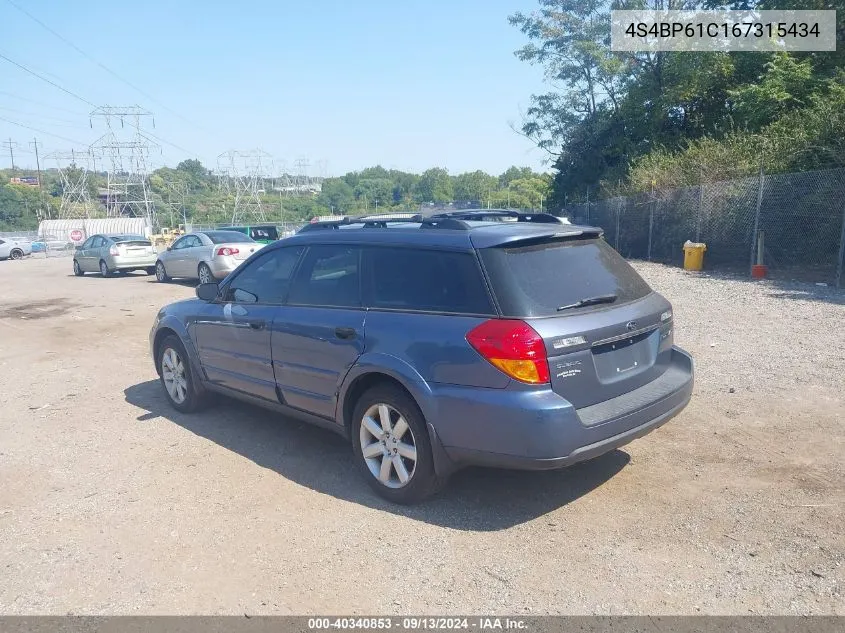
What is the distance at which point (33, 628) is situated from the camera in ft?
10.1

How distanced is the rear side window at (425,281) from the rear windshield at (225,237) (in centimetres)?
1293

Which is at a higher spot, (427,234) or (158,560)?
(427,234)

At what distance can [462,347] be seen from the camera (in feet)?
12.2

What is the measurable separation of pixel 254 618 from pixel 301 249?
9.33 feet

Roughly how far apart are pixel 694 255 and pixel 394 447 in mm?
14610

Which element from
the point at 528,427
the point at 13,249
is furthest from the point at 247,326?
the point at 13,249

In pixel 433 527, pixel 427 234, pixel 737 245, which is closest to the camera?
pixel 433 527

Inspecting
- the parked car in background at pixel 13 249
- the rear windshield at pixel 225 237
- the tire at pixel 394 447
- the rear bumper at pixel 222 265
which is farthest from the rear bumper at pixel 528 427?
the parked car in background at pixel 13 249

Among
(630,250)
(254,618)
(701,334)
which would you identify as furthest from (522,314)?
(630,250)

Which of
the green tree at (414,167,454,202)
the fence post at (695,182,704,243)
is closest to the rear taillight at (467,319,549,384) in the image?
the fence post at (695,182,704,243)

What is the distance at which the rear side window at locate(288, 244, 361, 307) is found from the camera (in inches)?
180

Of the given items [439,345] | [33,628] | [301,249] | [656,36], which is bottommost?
[33,628]

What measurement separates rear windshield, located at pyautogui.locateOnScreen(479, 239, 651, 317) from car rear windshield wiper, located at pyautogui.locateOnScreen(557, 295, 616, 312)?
0.06 feet

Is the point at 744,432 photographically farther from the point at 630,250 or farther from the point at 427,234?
the point at 630,250
